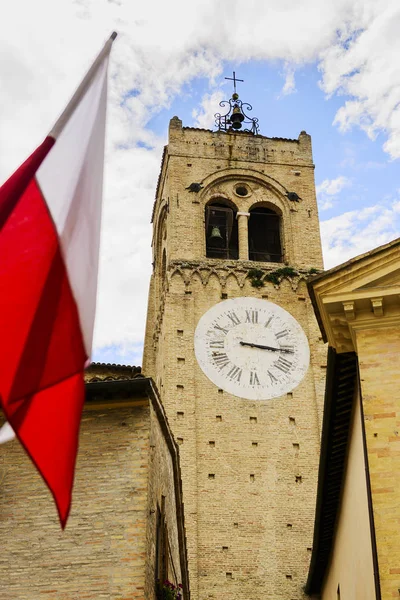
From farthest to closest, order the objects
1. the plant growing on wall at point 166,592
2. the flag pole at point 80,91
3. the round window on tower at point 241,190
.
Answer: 1. the round window on tower at point 241,190
2. the plant growing on wall at point 166,592
3. the flag pole at point 80,91

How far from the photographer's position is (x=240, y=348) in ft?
96.0

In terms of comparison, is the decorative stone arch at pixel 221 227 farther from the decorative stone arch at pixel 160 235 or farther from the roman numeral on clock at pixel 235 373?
the roman numeral on clock at pixel 235 373

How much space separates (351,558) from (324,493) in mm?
1335

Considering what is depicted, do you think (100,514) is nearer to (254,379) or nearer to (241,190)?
(254,379)

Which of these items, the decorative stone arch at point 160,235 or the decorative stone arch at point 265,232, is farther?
the decorative stone arch at point 160,235

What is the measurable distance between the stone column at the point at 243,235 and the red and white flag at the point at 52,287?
24.3 meters

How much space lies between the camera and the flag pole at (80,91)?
7.41 m

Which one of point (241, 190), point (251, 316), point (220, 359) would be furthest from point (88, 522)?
point (241, 190)

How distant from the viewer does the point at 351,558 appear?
13.7 m

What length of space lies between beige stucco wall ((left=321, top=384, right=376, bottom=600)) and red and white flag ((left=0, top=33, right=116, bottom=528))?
5.91 m

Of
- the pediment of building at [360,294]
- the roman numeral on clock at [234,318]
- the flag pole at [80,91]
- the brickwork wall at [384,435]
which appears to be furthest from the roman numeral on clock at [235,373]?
the flag pole at [80,91]

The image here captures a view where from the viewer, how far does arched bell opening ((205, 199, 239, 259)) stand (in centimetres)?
3303

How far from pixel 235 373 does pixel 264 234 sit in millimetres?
7820

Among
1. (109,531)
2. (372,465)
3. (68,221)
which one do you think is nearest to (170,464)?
(109,531)
